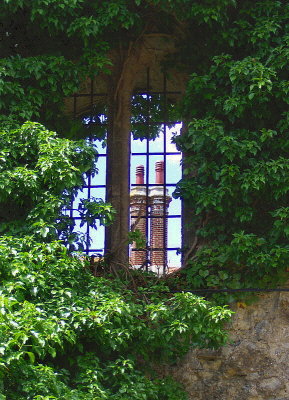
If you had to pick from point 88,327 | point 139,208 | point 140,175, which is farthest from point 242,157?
point 140,175

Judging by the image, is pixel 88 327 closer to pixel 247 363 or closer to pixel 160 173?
pixel 247 363

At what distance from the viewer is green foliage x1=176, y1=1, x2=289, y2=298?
9531mm

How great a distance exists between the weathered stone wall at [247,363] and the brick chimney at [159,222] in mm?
1234

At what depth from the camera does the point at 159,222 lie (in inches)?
444

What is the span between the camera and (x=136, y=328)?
888 cm

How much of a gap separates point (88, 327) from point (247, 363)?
166 centimetres

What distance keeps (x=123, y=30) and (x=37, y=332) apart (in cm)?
388

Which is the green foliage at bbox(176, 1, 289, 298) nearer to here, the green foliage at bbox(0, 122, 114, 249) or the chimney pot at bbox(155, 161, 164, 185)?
the green foliage at bbox(0, 122, 114, 249)

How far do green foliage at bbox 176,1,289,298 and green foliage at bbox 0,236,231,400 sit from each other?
723 millimetres

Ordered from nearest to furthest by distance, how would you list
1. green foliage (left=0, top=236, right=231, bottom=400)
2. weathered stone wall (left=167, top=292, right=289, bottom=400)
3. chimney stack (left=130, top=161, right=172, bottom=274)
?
green foliage (left=0, top=236, right=231, bottom=400) < weathered stone wall (left=167, top=292, right=289, bottom=400) < chimney stack (left=130, top=161, right=172, bottom=274)

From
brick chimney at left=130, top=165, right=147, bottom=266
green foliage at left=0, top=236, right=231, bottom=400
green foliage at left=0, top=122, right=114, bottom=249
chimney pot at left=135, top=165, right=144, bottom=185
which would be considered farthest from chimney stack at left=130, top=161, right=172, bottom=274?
green foliage at left=0, top=236, right=231, bottom=400

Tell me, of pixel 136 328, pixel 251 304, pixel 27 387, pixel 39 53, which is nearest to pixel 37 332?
pixel 27 387

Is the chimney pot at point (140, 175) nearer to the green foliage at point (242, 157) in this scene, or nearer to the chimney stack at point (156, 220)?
the chimney stack at point (156, 220)

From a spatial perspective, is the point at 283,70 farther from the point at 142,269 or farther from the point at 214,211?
the point at 142,269
